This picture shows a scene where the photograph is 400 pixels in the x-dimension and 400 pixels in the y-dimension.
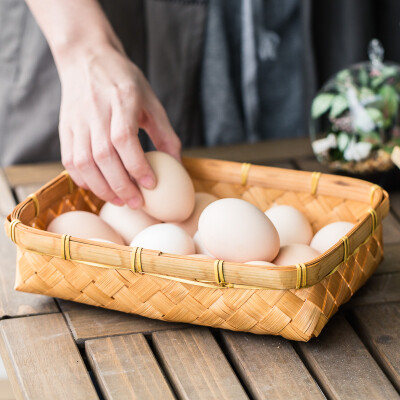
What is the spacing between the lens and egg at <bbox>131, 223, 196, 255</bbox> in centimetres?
81

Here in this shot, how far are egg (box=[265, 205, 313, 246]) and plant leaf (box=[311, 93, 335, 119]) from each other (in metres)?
0.33

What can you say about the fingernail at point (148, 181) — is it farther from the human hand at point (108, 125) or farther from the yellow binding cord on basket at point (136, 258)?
the yellow binding cord on basket at point (136, 258)

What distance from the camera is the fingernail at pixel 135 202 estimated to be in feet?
3.03

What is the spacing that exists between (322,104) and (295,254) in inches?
18.0

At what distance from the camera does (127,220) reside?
36.5 inches

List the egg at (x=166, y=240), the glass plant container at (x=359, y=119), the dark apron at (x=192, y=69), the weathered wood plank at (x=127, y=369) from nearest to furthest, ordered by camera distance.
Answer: the weathered wood plank at (x=127, y=369)
the egg at (x=166, y=240)
the glass plant container at (x=359, y=119)
the dark apron at (x=192, y=69)

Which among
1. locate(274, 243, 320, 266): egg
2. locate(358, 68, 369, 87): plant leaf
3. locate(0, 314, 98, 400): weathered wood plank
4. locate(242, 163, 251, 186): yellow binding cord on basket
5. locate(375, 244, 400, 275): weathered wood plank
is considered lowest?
locate(375, 244, 400, 275): weathered wood plank

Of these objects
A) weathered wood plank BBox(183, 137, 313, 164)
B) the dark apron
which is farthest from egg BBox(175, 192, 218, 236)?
the dark apron

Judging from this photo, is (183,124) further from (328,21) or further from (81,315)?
(81,315)

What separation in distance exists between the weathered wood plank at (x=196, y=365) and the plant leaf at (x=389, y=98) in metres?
0.56

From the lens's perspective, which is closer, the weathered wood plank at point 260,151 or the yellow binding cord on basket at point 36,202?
the yellow binding cord on basket at point 36,202

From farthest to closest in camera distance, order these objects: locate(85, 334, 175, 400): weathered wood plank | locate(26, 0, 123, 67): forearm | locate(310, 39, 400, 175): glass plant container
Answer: locate(310, 39, 400, 175): glass plant container → locate(26, 0, 123, 67): forearm → locate(85, 334, 175, 400): weathered wood plank

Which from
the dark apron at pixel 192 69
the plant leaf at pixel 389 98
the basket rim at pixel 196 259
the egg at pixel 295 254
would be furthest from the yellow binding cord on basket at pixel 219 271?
the dark apron at pixel 192 69

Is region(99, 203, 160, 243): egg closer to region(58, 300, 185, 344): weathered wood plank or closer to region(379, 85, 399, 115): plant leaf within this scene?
region(58, 300, 185, 344): weathered wood plank
